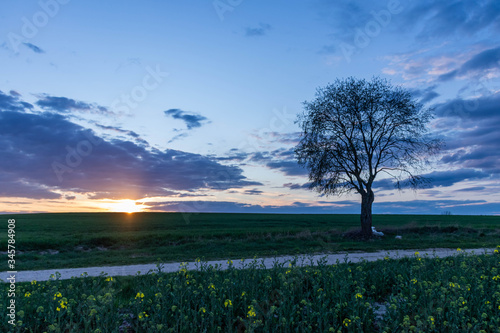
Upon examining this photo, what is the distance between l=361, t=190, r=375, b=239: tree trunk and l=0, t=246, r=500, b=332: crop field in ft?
68.9

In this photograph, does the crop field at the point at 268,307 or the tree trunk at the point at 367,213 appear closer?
the crop field at the point at 268,307

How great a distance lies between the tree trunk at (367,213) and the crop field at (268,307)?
20997mm

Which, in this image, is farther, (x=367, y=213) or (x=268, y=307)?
(x=367, y=213)

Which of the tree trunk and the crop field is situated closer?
the crop field

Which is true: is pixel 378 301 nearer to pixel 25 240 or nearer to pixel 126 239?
pixel 126 239

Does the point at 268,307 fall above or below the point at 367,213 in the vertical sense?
below

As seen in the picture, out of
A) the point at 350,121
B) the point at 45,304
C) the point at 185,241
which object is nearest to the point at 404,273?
the point at 45,304

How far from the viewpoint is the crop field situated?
5.76 meters

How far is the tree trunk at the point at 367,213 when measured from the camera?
2958 centimetres

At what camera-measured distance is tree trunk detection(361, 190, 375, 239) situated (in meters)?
29.6

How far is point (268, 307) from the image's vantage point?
6445 mm

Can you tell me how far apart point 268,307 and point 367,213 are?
82.9 ft

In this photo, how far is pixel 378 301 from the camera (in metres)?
8.28

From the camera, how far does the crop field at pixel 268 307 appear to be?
5758 millimetres
